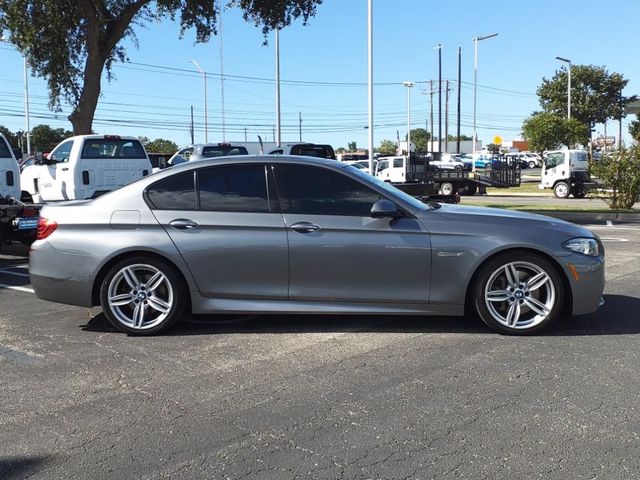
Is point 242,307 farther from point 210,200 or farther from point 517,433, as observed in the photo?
point 517,433

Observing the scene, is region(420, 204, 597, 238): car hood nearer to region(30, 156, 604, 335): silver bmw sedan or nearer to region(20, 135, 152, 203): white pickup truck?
region(30, 156, 604, 335): silver bmw sedan

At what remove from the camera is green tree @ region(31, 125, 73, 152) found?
300 feet

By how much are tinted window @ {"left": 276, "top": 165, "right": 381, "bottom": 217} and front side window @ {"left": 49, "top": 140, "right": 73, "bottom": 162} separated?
9.10 meters

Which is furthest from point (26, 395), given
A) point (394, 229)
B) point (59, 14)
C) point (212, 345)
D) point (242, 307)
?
point (59, 14)

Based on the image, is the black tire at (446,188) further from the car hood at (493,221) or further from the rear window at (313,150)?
the car hood at (493,221)

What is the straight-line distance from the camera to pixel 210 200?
558cm

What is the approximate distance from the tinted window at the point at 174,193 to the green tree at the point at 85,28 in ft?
46.1

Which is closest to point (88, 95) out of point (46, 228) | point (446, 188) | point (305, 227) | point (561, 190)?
point (46, 228)

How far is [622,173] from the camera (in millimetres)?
18312

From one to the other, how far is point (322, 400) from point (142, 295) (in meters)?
2.23

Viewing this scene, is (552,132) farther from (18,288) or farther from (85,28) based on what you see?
(18,288)

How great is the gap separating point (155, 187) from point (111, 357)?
1567 millimetres

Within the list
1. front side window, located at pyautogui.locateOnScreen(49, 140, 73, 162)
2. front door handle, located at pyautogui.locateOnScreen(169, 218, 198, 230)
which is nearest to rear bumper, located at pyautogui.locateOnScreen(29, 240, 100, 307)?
front door handle, located at pyautogui.locateOnScreen(169, 218, 198, 230)

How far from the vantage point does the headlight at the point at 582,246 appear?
5320 millimetres
